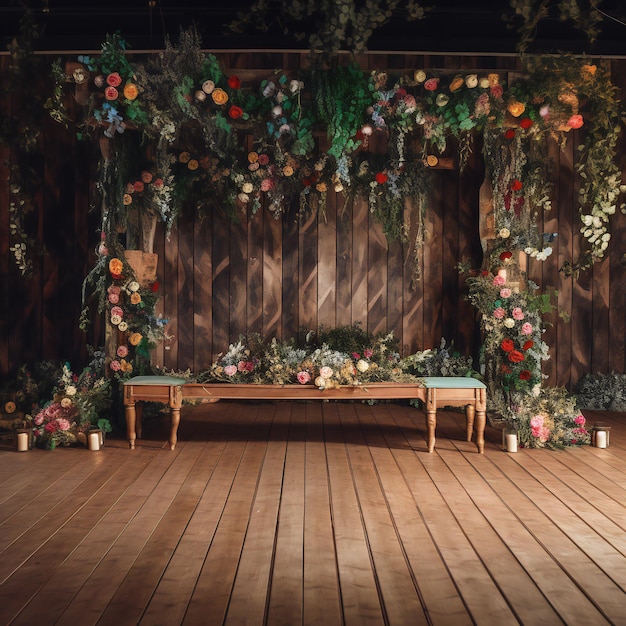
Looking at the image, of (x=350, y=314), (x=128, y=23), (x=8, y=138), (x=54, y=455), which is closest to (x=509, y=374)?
(x=350, y=314)

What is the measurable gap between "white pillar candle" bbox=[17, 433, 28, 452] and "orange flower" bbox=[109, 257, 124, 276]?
57.7 inches

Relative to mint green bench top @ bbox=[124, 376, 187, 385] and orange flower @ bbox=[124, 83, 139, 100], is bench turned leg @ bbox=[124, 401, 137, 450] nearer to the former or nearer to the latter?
mint green bench top @ bbox=[124, 376, 187, 385]

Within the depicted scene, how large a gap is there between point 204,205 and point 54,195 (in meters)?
1.83

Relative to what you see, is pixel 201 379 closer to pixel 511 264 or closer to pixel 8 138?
pixel 511 264

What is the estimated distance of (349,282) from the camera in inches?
322

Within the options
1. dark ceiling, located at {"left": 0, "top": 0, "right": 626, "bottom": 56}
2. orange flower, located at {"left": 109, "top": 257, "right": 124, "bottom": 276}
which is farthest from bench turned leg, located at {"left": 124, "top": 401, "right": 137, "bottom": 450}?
dark ceiling, located at {"left": 0, "top": 0, "right": 626, "bottom": 56}

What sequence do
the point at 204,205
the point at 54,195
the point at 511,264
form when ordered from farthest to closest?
the point at 54,195
the point at 204,205
the point at 511,264

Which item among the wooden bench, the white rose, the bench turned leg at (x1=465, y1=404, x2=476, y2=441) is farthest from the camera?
the bench turned leg at (x1=465, y1=404, x2=476, y2=441)

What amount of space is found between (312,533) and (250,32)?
5.07 metres

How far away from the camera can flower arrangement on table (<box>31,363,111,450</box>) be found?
5.89m

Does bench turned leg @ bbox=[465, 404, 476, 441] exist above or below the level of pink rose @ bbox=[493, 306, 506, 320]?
below

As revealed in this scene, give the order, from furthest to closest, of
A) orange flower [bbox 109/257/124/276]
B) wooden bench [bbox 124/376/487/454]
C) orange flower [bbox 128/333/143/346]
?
orange flower [bbox 128/333/143/346] → orange flower [bbox 109/257/124/276] → wooden bench [bbox 124/376/487/454]

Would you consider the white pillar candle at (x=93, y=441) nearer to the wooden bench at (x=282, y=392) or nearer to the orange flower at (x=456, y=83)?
the wooden bench at (x=282, y=392)

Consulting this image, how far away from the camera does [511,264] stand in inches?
256
